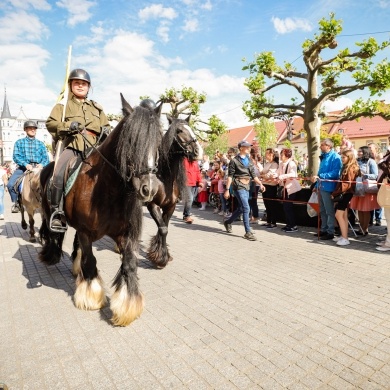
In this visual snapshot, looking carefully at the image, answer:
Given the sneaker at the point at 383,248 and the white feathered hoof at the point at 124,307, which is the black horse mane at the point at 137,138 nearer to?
the white feathered hoof at the point at 124,307

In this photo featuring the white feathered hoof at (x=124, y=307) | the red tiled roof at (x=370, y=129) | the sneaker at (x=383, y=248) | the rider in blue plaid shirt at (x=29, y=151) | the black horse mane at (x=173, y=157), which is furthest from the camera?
the red tiled roof at (x=370, y=129)

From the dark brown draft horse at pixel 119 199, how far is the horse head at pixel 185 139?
75.7 inches

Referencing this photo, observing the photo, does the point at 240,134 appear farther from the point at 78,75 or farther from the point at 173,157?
the point at 78,75

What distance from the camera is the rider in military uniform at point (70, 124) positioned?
3869mm

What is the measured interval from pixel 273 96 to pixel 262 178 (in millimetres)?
4971

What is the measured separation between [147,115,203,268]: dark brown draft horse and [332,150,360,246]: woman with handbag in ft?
11.3

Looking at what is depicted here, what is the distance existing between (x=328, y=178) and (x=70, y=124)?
223 inches

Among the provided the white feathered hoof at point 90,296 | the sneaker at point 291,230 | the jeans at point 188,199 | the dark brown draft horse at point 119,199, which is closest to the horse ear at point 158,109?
the dark brown draft horse at point 119,199

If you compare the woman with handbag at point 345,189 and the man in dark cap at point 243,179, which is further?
the man in dark cap at point 243,179

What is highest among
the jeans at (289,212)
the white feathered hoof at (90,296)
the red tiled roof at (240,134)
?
the red tiled roof at (240,134)

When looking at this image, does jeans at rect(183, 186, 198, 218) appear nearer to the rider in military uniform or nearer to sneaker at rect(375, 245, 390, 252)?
the rider in military uniform

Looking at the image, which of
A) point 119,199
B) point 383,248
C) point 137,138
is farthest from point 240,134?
point 137,138

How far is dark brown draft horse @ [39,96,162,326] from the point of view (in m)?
2.73

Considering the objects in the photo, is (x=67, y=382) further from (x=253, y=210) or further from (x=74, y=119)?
(x=253, y=210)
